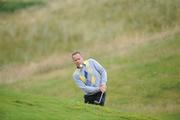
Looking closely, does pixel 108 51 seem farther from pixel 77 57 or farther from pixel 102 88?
pixel 102 88

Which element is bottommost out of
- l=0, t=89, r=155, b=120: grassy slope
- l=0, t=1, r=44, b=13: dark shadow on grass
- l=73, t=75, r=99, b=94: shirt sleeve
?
l=0, t=89, r=155, b=120: grassy slope

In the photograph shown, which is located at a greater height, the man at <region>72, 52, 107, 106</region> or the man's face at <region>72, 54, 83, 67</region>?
the man's face at <region>72, 54, 83, 67</region>

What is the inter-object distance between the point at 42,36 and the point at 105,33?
6.48 meters

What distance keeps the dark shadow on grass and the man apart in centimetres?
4168

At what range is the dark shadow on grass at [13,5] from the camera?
57.8m

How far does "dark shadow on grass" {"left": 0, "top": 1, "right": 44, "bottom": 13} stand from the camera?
5778 cm

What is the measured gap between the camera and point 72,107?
14.8 meters

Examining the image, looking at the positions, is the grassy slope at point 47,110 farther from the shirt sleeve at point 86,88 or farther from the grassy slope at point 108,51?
the shirt sleeve at point 86,88

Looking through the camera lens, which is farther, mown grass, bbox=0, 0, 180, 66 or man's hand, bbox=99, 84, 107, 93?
mown grass, bbox=0, 0, 180, 66

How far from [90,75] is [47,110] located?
6.41 feet

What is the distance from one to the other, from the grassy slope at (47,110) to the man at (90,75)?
1.95ft

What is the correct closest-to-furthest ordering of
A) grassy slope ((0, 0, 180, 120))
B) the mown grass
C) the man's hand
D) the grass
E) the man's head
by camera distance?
1. the man's hand
2. the man's head
3. grassy slope ((0, 0, 180, 120))
4. the mown grass
5. the grass

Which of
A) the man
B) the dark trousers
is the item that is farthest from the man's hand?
the dark trousers

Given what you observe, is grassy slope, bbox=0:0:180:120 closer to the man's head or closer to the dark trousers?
the dark trousers
